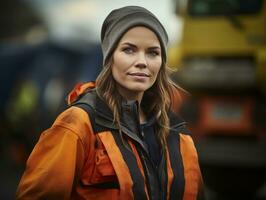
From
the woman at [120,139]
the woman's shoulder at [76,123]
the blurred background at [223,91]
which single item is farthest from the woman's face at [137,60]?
the blurred background at [223,91]

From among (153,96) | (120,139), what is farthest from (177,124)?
(120,139)

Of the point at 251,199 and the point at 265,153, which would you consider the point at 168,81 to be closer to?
the point at 251,199

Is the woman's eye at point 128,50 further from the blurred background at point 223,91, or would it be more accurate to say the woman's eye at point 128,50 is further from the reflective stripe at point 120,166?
the blurred background at point 223,91

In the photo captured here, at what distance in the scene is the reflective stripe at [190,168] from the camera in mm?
2275

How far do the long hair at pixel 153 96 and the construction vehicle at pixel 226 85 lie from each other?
13.9ft

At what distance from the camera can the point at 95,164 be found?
217 centimetres

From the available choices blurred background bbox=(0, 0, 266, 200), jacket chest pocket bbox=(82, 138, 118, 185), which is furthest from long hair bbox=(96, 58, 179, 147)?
blurred background bbox=(0, 0, 266, 200)

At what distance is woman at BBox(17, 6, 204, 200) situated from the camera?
2.13 metres

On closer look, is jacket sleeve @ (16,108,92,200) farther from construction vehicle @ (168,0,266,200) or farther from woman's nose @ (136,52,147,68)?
Answer: construction vehicle @ (168,0,266,200)

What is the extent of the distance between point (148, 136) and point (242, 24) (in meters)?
5.14

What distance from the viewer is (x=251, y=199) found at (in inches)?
243

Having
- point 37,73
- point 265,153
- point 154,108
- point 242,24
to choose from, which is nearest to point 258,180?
point 265,153

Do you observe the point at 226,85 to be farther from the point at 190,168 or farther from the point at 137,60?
the point at 137,60

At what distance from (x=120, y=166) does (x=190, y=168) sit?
27 centimetres
